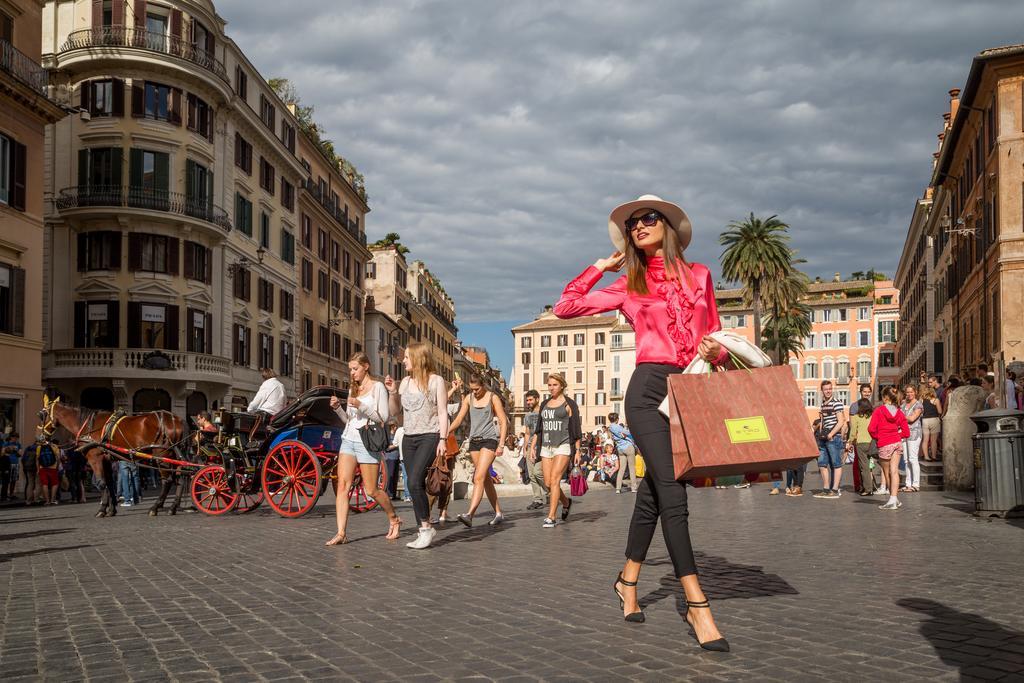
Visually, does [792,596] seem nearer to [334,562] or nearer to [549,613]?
[549,613]

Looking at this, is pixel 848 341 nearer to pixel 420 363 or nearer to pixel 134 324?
pixel 134 324

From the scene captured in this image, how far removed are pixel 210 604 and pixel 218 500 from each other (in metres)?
8.81

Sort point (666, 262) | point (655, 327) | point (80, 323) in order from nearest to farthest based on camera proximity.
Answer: point (655, 327)
point (666, 262)
point (80, 323)

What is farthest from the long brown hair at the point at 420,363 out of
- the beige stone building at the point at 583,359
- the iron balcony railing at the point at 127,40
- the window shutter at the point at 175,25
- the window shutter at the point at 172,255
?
the beige stone building at the point at 583,359

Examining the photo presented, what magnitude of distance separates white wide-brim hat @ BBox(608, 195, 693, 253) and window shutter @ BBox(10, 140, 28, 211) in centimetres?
2558

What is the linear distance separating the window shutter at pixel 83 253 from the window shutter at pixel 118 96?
15.3ft

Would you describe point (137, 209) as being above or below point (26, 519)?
above

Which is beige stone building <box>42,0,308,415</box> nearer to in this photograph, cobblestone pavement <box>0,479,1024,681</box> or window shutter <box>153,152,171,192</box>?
window shutter <box>153,152,171,192</box>

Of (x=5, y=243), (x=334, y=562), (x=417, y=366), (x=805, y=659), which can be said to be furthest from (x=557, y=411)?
(x=5, y=243)

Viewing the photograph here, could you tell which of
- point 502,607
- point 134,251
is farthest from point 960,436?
point 134,251

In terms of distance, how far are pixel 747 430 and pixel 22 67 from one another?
1095 inches

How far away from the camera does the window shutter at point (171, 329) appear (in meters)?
38.0

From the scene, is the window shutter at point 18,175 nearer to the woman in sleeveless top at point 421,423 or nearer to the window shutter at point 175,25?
the window shutter at point 175,25

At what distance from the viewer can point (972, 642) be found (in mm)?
5062
